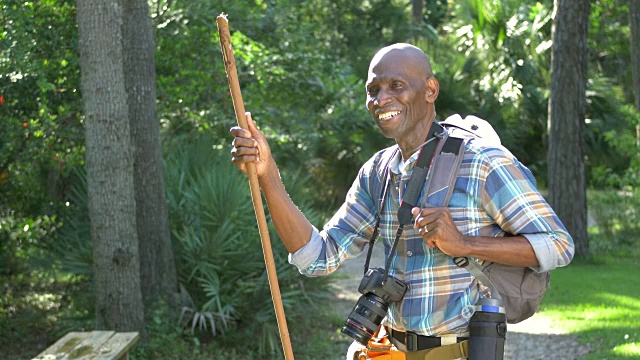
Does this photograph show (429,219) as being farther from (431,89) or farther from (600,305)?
(600,305)

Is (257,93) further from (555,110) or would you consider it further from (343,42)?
(343,42)

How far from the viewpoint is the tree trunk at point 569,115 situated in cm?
1354

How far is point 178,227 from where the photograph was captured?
32.9 ft

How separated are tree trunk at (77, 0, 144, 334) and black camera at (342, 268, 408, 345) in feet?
16.1

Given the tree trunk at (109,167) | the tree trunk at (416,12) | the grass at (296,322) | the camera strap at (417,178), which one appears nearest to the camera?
the camera strap at (417,178)

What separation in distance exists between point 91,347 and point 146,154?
9.28ft

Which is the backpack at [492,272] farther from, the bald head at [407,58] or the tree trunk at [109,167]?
the tree trunk at [109,167]

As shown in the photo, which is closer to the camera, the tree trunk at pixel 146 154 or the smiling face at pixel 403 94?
the smiling face at pixel 403 94

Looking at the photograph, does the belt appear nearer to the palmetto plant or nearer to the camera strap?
the camera strap

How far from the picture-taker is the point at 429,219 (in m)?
3.01

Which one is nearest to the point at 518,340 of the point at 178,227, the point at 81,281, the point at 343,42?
the point at 178,227

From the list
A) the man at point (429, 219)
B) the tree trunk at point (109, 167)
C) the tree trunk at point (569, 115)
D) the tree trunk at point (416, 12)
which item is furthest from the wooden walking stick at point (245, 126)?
the tree trunk at point (416, 12)

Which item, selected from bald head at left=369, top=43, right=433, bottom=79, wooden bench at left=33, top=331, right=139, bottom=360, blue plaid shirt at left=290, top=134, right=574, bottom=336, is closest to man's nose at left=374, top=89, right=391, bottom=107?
bald head at left=369, top=43, right=433, bottom=79

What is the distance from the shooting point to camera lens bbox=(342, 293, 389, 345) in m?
3.29
